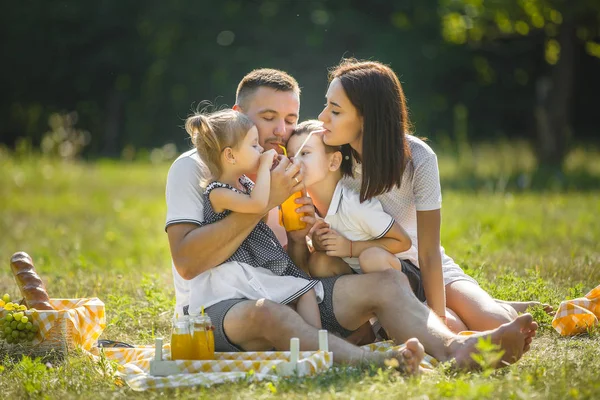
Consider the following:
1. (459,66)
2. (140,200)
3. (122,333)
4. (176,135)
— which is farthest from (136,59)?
(122,333)

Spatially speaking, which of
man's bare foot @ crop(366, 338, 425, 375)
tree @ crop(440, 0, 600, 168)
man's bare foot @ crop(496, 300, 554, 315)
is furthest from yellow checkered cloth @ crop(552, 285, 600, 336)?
tree @ crop(440, 0, 600, 168)

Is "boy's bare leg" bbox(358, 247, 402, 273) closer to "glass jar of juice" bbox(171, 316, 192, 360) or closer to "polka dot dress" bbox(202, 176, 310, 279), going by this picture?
"polka dot dress" bbox(202, 176, 310, 279)

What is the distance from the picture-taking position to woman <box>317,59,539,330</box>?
181 inches

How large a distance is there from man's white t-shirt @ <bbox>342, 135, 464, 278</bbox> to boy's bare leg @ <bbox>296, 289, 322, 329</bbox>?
0.64 m

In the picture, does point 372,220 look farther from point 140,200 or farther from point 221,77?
point 221,77

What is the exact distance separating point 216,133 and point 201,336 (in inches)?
39.9

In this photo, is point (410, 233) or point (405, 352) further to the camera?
point (410, 233)

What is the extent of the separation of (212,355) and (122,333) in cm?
138

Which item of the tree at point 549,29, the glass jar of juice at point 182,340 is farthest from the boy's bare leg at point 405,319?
the tree at point 549,29

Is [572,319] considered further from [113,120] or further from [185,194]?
[113,120]

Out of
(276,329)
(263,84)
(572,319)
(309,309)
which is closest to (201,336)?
(276,329)

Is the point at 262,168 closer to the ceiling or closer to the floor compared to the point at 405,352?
closer to the ceiling

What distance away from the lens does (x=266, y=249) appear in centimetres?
452

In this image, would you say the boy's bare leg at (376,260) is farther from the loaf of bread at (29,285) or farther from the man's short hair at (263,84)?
the loaf of bread at (29,285)
